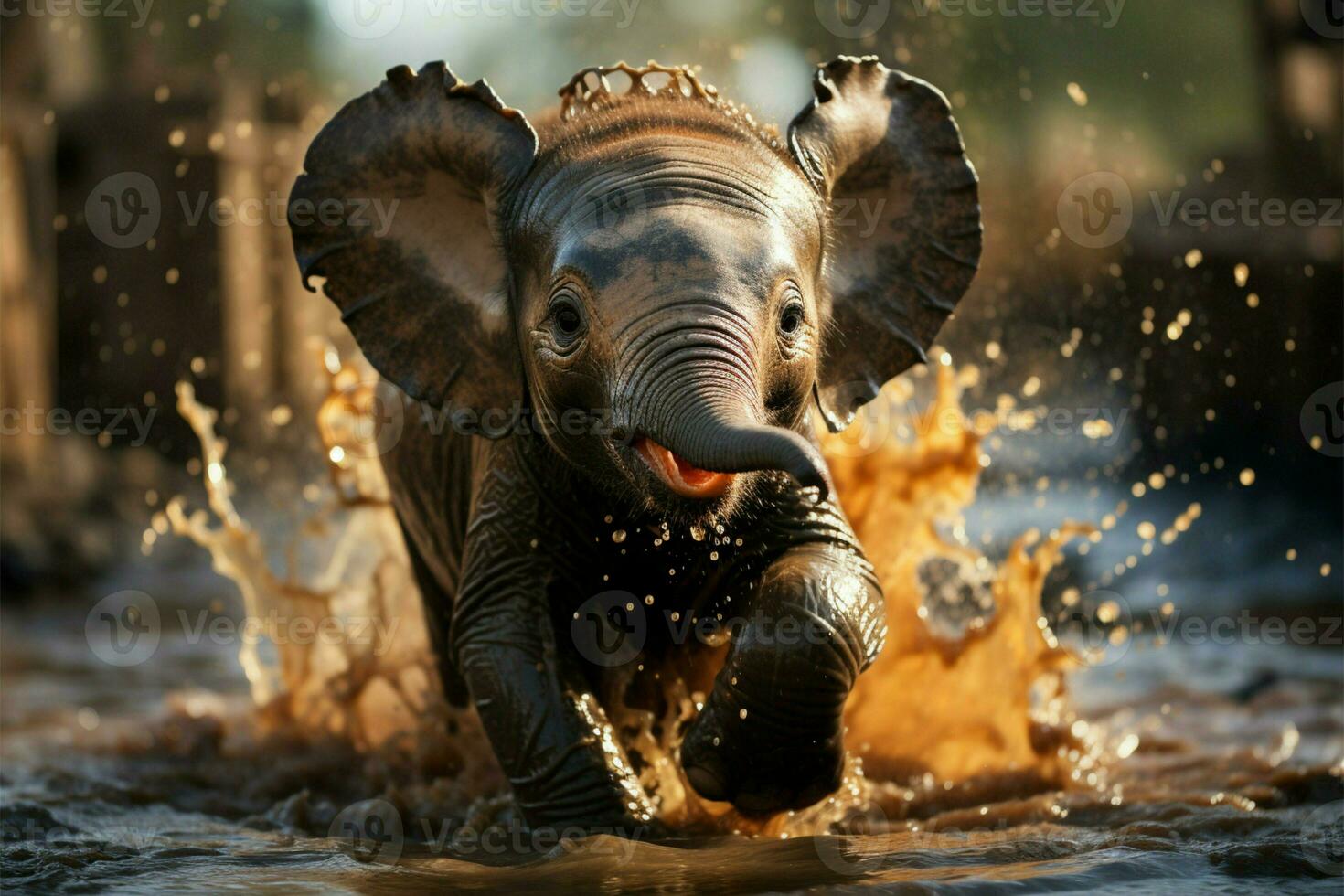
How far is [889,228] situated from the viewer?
20.1 ft

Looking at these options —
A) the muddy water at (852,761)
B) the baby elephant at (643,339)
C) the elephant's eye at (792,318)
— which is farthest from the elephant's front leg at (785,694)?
the elephant's eye at (792,318)

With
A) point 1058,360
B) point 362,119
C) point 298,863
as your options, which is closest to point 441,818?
point 298,863

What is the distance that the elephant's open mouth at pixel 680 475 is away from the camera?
195 inches

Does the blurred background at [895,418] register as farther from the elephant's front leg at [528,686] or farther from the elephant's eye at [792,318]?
the elephant's eye at [792,318]

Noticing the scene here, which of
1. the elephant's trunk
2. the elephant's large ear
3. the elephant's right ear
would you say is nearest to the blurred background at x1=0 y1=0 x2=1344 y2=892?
the elephant's large ear

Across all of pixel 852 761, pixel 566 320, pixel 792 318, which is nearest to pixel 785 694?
pixel 792 318

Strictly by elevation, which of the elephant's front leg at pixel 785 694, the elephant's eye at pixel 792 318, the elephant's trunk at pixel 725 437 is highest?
the elephant's eye at pixel 792 318

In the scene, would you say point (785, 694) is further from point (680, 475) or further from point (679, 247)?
point (679, 247)

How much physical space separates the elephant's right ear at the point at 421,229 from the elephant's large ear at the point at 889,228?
3.24 ft

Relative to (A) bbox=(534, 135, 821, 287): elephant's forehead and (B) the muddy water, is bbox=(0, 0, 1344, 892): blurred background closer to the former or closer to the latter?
(B) the muddy water

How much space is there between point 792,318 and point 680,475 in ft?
1.88

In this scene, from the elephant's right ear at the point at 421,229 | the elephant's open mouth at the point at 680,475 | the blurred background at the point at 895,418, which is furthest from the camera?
the blurred background at the point at 895,418

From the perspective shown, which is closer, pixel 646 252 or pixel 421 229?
pixel 646 252

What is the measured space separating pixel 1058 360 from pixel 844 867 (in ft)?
29.1
